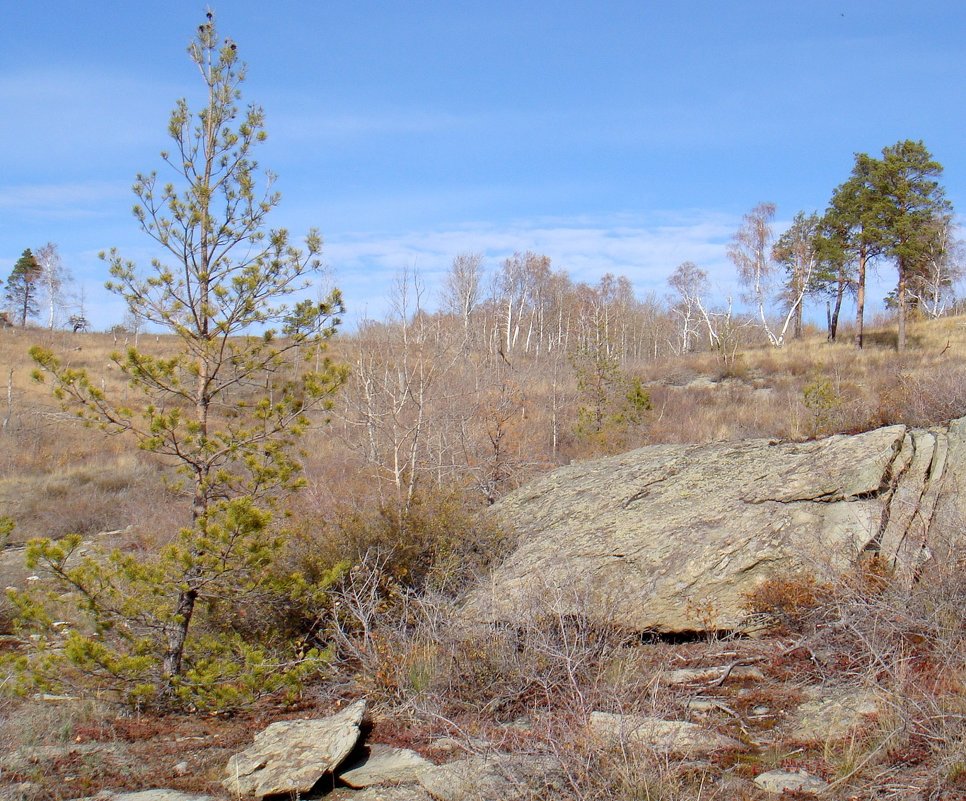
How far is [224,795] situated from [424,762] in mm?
1120

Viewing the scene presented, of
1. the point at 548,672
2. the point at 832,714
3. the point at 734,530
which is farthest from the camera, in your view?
the point at 734,530

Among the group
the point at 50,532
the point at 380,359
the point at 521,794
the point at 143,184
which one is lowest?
the point at 50,532

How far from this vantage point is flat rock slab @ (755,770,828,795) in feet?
12.1

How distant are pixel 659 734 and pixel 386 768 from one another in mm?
1586

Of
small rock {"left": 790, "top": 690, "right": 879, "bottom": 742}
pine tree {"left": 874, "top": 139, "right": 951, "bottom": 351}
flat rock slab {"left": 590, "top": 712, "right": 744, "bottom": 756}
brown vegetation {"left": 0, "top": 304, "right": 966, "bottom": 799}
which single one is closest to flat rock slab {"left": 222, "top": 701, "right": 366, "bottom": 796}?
brown vegetation {"left": 0, "top": 304, "right": 966, "bottom": 799}

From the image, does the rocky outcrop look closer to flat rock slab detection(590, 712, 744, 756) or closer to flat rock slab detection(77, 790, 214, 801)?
flat rock slab detection(590, 712, 744, 756)

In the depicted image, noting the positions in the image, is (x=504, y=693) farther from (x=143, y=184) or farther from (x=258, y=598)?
(x=143, y=184)

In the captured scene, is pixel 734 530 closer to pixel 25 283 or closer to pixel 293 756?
pixel 293 756

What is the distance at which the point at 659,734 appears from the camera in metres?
4.15

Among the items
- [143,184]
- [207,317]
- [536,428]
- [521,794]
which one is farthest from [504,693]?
[536,428]

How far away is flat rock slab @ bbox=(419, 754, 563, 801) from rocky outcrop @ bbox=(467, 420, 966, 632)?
183 centimetres

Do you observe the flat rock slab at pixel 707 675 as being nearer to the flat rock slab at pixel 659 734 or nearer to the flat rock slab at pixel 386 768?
the flat rock slab at pixel 659 734

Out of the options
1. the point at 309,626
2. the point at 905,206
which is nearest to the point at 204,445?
the point at 309,626

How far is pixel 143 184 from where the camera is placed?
624 cm
